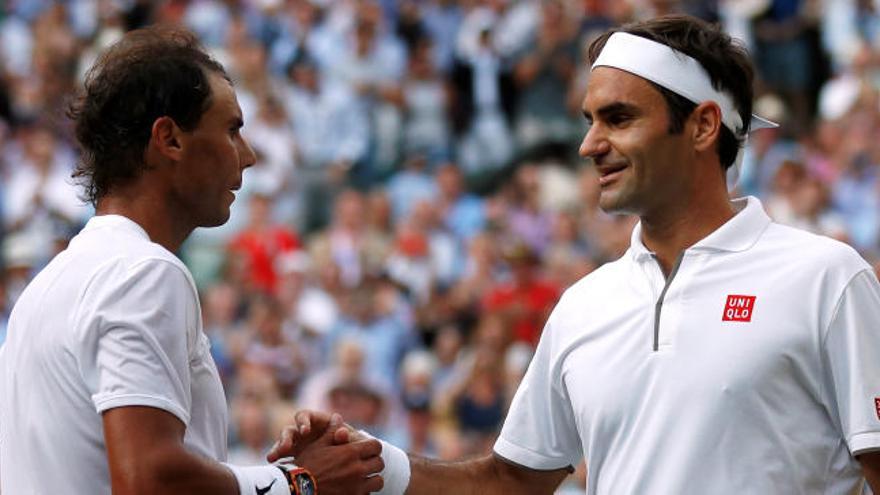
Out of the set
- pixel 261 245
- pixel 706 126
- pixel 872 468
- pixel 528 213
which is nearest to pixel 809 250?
pixel 706 126

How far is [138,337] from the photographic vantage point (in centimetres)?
387

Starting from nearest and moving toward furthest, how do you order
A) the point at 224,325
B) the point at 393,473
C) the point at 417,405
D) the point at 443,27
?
1. the point at 393,473
2. the point at 417,405
3. the point at 224,325
4. the point at 443,27

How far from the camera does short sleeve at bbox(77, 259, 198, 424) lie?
385 cm

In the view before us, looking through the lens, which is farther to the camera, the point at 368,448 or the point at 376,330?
the point at 376,330

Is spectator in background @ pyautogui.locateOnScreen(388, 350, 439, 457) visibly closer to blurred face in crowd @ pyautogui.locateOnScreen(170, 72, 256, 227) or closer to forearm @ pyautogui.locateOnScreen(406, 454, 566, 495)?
forearm @ pyautogui.locateOnScreen(406, 454, 566, 495)

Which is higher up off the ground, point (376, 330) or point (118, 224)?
point (118, 224)

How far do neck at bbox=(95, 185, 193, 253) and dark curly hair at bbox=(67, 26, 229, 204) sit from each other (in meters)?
0.03

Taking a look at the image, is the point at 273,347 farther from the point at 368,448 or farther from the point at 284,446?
the point at 284,446

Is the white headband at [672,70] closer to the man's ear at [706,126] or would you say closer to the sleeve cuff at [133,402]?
the man's ear at [706,126]

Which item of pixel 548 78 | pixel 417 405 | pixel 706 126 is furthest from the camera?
pixel 548 78

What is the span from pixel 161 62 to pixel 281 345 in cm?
773

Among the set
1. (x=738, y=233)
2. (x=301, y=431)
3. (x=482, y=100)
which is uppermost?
(x=482, y=100)

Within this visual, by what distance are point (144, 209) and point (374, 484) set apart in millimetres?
1040

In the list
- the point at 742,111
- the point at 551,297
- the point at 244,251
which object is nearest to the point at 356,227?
the point at 244,251
